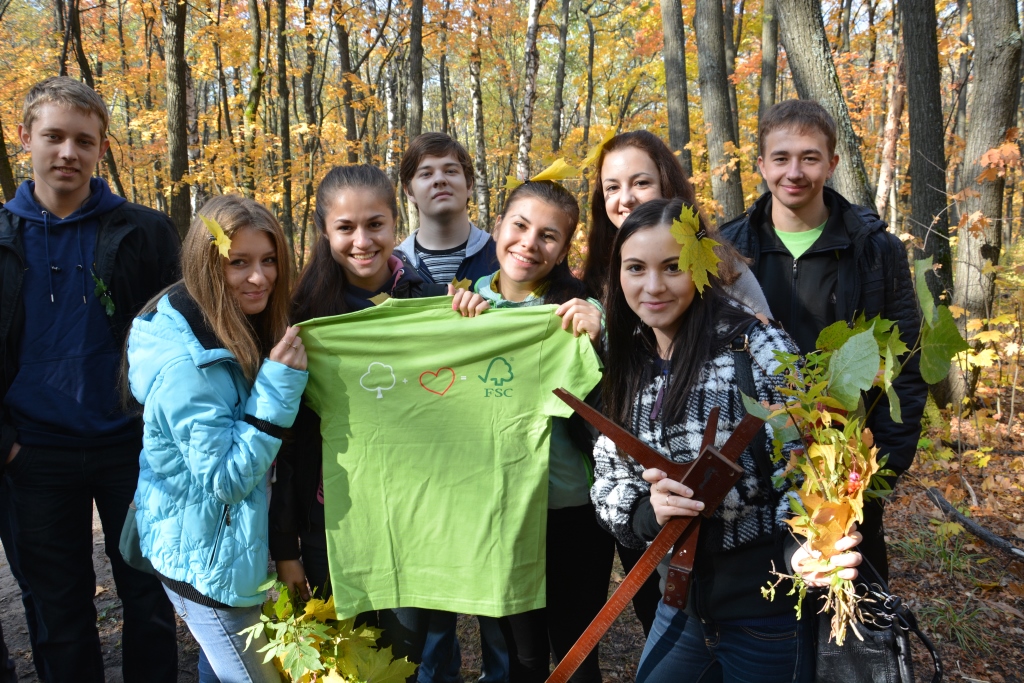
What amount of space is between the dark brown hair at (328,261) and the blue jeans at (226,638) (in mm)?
1131

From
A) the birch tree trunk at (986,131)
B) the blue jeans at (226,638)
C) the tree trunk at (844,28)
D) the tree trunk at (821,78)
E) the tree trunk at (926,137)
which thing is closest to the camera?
the blue jeans at (226,638)

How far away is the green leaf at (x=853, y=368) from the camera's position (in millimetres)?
1599

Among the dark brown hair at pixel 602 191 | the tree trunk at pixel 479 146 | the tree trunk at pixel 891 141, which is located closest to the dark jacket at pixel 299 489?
the dark brown hair at pixel 602 191

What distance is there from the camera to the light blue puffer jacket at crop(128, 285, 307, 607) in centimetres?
223

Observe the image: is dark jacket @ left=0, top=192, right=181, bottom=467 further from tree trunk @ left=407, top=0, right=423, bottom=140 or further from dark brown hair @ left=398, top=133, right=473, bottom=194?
tree trunk @ left=407, top=0, right=423, bottom=140

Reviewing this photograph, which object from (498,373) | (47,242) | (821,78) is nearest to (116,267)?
(47,242)

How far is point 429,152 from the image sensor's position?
3766 millimetres

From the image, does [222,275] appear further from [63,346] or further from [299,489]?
[63,346]

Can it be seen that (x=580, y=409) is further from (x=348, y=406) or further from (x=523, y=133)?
(x=523, y=133)

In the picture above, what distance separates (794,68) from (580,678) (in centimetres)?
538

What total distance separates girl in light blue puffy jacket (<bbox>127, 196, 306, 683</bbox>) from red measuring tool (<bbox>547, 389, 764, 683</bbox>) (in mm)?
1103

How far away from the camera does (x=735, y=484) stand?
1929mm

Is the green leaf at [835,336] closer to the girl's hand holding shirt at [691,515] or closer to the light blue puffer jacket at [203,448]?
the girl's hand holding shirt at [691,515]

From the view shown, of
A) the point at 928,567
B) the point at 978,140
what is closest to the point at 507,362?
the point at 928,567
